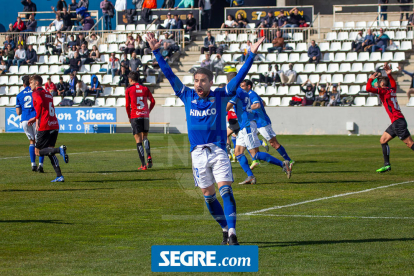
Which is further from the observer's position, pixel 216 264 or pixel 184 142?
pixel 184 142

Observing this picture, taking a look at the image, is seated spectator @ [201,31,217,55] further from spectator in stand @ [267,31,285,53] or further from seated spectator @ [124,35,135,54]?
seated spectator @ [124,35,135,54]

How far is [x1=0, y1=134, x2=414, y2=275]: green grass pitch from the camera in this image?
5.92 m

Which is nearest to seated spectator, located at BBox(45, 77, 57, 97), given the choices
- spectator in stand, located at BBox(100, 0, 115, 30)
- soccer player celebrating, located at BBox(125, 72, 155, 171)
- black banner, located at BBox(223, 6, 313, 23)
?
spectator in stand, located at BBox(100, 0, 115, 30)

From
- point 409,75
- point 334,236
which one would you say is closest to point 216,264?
point 334,236

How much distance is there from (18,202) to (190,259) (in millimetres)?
4895

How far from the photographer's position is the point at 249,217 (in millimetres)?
8484

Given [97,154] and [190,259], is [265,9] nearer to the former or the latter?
[97,154]

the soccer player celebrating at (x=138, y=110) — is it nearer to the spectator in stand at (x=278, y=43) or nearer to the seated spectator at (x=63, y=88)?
the spectator in stand at (x=278, y=43)

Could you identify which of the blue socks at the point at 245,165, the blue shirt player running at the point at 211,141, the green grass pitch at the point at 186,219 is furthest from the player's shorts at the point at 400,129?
the blue shirt player running at the point at 211,141

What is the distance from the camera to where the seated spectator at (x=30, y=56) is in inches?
1471

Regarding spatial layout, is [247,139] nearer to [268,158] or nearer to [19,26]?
[268,158]

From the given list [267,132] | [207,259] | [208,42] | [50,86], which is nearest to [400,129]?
[267,132]

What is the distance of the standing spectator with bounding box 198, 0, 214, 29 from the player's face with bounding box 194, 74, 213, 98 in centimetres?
3161

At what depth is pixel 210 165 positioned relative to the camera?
662cm
